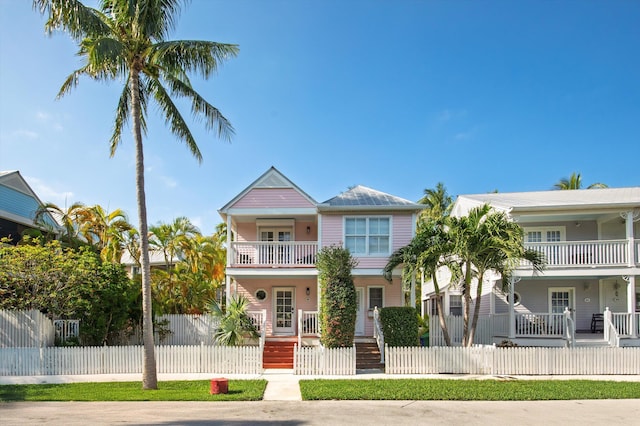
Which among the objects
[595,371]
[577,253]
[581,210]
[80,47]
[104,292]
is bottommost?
[595,371]

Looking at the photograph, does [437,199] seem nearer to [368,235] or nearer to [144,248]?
[368,235]

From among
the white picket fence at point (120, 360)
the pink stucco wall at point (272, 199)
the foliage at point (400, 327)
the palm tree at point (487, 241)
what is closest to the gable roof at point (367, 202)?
the pink stucco wall at point (272, 199)

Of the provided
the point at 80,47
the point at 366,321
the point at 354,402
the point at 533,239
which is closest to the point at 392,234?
the point at 366,321

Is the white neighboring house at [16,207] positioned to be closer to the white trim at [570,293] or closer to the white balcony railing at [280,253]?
the white balcony railing at [280,253]

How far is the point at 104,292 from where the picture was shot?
52.8 feet

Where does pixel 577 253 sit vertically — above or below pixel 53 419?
above

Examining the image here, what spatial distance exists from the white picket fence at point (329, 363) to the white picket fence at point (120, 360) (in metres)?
1.48

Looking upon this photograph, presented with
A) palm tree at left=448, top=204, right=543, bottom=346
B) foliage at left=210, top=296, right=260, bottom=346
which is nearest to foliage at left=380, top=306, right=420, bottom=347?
palm tree at left=448, top=204, right=543, bottom=346

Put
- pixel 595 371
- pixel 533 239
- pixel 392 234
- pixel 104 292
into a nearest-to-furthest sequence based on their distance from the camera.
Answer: pixel 595 371 → pixel 104 292 → pixel 392 234 → pixel 533 239

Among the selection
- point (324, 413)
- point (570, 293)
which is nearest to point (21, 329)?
point (324, 413)

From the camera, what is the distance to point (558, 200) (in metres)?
20.2

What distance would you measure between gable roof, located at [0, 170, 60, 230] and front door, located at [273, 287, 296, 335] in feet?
40.1

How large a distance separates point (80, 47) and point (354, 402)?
1290 centimetres

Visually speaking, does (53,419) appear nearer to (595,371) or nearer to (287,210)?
(287,210)
